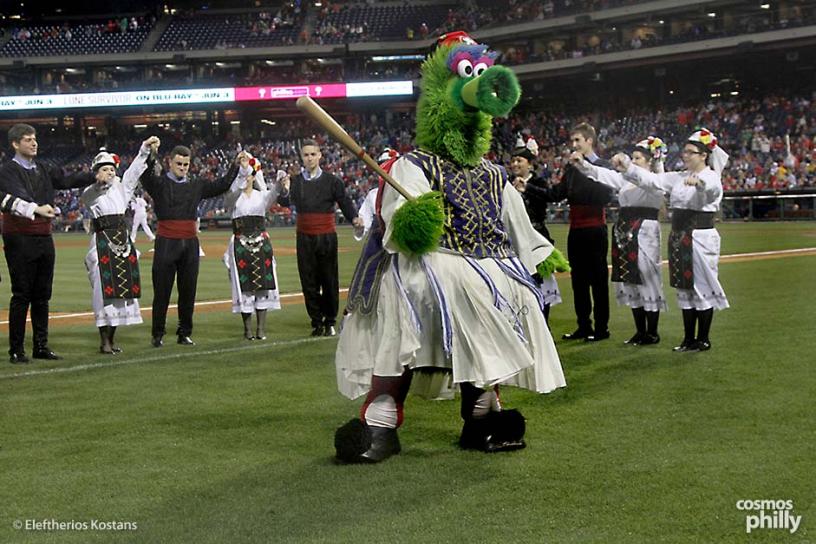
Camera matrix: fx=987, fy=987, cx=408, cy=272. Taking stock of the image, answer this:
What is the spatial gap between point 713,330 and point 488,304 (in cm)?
573

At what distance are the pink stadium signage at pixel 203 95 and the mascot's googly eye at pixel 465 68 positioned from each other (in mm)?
46699

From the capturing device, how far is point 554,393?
7363 millimetres

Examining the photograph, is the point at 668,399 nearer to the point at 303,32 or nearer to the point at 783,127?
the point at 783,127

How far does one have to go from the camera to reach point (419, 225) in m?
5.11

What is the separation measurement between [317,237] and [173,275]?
5.42 ft

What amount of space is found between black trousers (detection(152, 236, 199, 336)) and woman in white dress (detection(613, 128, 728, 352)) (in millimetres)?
4942

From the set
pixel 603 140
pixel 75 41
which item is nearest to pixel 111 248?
pixel 603 140

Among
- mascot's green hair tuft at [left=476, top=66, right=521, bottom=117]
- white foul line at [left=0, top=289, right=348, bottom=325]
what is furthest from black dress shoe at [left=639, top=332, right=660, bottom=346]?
white foul line at [left=0, top=289, right=348, bottom=325]

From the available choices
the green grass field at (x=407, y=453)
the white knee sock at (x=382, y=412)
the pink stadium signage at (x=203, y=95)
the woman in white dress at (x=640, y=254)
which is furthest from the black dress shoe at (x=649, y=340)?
the pink stadium signage at (x=203, y=95)

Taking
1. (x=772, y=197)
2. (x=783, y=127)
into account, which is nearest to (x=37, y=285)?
(x=772, y=197)

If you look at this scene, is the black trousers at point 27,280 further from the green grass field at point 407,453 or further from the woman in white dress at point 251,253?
the woman in white dress at point 251,253

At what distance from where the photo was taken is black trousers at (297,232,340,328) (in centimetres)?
1110

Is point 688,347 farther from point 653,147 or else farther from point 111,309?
point 111,309

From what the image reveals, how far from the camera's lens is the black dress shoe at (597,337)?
1004 centimetres
